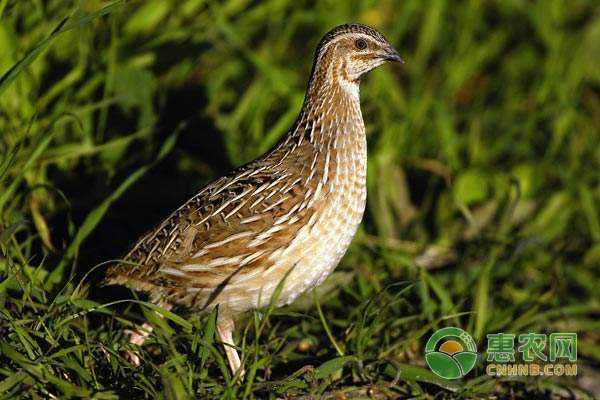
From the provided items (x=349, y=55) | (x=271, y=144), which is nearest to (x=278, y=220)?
(x=349, y=55)

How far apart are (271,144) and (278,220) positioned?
6.22 feet

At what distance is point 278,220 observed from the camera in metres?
4.10

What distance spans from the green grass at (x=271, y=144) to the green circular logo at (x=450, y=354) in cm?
9

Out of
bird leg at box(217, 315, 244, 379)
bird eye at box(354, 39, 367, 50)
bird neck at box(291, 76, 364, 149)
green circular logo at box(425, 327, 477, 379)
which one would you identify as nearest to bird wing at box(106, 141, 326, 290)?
bird neck at box(291, 76, 364, 149)

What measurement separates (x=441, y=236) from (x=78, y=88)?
2.33 metres

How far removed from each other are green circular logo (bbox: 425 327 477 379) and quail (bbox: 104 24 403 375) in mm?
655

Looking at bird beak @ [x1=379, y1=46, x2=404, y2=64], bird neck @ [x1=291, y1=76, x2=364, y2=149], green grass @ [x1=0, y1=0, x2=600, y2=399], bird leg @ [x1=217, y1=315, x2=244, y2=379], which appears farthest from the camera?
bird beak @ [x1=379, y1=46, x2=404, y2=64]

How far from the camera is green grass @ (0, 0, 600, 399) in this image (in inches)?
160

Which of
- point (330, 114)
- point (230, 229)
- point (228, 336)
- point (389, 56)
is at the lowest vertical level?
point (228, 336)

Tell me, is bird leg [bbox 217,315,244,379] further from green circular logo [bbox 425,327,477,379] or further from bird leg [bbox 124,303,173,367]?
green circular logo [bbox 425,327,477,379]

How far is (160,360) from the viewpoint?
4.34 metres

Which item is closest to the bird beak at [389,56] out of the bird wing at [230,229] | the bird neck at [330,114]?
the bird neck at [330,114]

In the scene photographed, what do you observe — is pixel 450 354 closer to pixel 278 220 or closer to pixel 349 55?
pixel 278 220

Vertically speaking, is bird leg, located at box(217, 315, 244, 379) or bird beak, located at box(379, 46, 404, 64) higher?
bird beak, located at box(379, 46, 404, 64)
